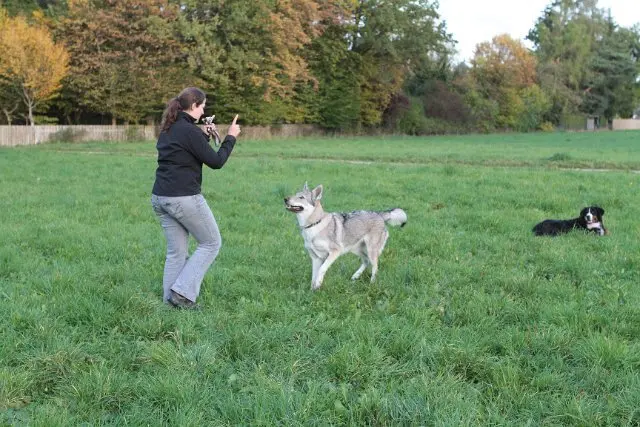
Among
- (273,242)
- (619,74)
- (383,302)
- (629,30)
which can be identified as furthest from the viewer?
(629,30)

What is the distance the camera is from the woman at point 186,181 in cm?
554

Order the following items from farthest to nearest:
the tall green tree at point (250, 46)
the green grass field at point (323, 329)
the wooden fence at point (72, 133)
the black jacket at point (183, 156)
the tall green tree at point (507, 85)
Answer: the tall green tree at point (507, 85)
the tall green tree at point (250, 46)
the wooden fence at point (72, 133)
the black jacket at point (183, 156)
the green grass field at point (323, 329)

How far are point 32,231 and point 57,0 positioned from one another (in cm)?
4438

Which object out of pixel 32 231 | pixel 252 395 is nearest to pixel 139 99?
pixel 32 231

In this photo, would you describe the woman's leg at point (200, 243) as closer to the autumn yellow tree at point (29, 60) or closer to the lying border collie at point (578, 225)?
the lying border collie at point (578, 225)

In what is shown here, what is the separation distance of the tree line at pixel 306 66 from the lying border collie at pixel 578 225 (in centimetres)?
3516

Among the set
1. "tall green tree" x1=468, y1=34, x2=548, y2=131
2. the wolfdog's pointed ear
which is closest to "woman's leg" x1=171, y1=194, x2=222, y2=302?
the wolfdog's pointed ear

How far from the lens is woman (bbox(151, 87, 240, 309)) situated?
5.54 m

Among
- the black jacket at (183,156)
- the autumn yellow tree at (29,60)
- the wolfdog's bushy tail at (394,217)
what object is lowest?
the wolfdog's bushy tail at (394,217)

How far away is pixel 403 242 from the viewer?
28.7 ft

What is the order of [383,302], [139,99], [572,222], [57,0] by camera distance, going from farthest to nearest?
[57,0]
[139,99]
[572,222]
[383,302]

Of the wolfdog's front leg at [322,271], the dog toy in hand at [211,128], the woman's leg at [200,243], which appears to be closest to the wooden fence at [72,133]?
the wolfdog's front leg at [322,271]

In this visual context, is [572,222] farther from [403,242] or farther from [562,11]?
[562,11]

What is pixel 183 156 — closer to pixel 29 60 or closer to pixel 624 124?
pixel 29 60
